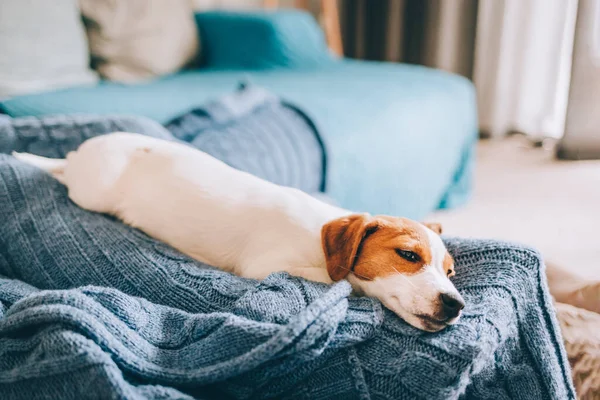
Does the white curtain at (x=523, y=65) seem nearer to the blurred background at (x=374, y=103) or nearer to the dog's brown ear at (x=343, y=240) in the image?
the blurred background at (x=374, y=103)

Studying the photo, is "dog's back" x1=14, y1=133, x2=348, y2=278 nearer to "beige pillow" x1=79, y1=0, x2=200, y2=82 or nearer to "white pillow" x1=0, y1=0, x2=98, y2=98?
"white pillow" x1=0, y1=0, x2=98, y2=98

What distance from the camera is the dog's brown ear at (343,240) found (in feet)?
2.73

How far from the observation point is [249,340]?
64 centimetres

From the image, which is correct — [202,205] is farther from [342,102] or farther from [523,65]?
[523,65]

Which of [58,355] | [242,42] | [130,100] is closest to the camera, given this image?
[58,355]

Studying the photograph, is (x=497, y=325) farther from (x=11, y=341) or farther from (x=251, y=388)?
(x=11, y=341)

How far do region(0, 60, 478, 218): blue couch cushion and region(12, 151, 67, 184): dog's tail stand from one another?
0.43 metres

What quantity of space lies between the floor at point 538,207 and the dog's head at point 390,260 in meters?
0.36

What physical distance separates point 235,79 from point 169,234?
1.38 m

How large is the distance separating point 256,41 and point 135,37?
1.82 feet

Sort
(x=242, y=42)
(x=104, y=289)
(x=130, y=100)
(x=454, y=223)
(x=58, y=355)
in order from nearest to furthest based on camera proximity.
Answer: (x=58, y=355), (x=104, y=289), (x=130, y=100), (x=454, y=223), (x=242, y=42)

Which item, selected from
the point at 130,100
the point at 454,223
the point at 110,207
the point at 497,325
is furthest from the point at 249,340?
the point at 454,223

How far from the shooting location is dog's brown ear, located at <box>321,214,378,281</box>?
83 centimetres

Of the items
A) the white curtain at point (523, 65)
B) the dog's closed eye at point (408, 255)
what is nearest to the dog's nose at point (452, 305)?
the dog's closed eye at point (408, 255)
